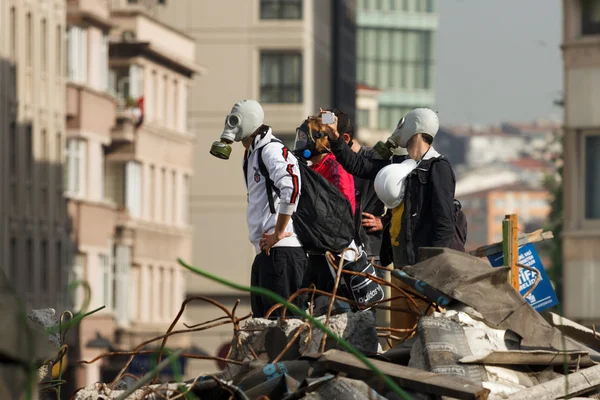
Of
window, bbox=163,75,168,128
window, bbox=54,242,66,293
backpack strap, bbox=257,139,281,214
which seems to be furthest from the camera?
window, bbox=163,75,168,128

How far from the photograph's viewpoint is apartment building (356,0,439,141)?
146750 millimetres

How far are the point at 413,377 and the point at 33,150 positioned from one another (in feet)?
180

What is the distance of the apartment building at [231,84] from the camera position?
92938mm

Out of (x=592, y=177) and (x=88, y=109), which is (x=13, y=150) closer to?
(x=88, y=109)

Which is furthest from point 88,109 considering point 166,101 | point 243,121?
point 243,121

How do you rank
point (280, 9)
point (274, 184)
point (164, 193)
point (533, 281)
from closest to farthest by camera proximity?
point (274, 184)
point (533, 281)
point (164, 193)
point (280, 9)

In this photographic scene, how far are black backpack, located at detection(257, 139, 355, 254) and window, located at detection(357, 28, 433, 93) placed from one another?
13374 centimetres

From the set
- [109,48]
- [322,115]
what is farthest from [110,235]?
[322,115]

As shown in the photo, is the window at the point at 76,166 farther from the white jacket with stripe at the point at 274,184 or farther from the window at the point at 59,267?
the white jacket with stripe at the point at 274,184

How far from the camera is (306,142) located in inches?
534

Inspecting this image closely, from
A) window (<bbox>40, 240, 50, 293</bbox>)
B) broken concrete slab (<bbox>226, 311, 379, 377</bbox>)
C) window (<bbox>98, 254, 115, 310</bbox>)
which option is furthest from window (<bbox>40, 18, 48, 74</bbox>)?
broken concrete slab (<bbox>226, 311, 379, 377</bbox>)

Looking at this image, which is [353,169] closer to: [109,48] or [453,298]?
[453,298]

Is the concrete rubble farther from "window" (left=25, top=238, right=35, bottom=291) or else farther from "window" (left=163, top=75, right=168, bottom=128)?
"window" (left=163, top=75, right=168, bottom=128)

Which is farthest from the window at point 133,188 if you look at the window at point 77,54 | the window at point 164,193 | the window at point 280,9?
the window at point 280,9
